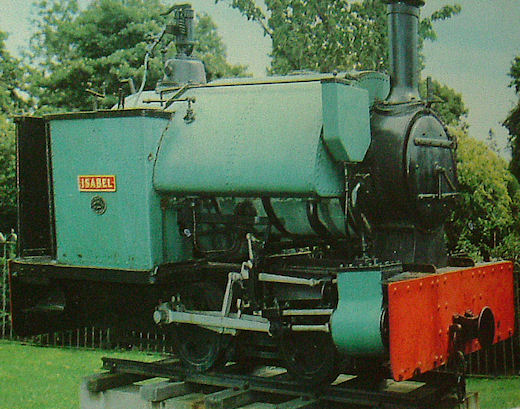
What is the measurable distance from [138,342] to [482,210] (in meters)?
5.24

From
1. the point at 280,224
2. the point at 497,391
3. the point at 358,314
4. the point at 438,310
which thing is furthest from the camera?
the point at 497,391

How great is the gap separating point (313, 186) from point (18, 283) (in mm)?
3241

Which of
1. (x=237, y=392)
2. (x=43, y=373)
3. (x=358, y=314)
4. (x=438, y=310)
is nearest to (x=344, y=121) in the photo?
(x=358, y=314)

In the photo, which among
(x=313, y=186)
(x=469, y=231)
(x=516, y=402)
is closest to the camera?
(x=313, y=186)

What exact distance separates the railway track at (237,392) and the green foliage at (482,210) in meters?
4.08

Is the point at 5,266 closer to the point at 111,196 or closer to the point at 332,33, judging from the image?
the point at 111,196

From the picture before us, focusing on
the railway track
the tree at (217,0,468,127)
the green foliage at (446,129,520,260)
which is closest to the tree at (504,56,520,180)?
the green foliage at (446,129,520,260)

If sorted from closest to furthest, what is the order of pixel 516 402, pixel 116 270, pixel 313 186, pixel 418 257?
pixel 313 186, pixel 418 257, pixel 116 270, pixel 516 402

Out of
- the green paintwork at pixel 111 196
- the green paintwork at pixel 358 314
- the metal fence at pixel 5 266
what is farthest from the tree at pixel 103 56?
the green paintwork at pixel 358 314

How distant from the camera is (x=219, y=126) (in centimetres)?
616

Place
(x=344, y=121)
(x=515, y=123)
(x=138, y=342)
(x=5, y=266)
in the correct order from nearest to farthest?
(x=344, y=121), (x=138, y=342), (x=5, y=266), (x=515, y=123)

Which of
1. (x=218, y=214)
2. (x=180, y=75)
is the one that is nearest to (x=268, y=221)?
(x=218, y=214)

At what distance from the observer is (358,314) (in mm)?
5238

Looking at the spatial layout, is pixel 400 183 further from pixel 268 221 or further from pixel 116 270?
pixel 116 270
